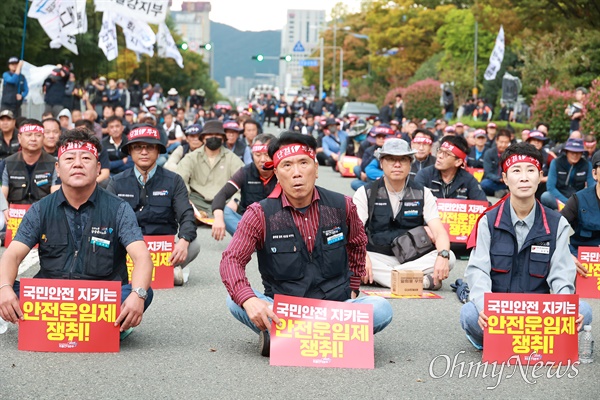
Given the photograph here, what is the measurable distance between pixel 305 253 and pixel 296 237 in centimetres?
13

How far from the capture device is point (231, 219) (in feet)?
43.8

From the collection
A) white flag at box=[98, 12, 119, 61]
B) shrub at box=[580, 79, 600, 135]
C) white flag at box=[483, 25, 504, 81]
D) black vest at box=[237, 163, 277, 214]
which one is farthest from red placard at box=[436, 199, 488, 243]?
white flag at box=[483, 25, 504, 81]

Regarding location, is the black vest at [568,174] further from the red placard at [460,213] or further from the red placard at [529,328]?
the red placard at [529,328]

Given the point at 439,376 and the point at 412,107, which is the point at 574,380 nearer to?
the point at 439,376

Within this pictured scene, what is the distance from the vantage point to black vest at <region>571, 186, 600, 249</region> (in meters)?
10.3

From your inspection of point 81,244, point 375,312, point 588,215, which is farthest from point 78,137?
point 588,215

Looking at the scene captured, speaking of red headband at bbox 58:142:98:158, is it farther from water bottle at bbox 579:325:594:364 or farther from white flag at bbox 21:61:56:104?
white flag at bbox 21:61:56:104

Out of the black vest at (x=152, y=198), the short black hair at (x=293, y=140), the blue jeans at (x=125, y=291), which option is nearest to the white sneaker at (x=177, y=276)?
the black vest at (x=152, y=198)

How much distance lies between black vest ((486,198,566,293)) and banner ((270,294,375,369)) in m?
1.08

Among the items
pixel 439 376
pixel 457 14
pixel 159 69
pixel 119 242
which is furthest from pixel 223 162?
pixel 159 69

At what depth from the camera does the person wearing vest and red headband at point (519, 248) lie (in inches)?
286

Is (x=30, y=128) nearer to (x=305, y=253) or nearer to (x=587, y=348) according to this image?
(x=305, y=253)

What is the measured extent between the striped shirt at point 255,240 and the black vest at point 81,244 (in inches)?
37.3

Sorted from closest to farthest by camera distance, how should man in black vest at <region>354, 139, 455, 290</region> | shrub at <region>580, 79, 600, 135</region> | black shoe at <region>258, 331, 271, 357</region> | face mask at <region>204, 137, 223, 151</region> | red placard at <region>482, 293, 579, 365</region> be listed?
red placard at <region>482, 293, 579, 365</region> < black shoe at <region>258, 331, 271, 357</region> < man in black vest at <region>354, 139, 455, 290</region> < face mask at <region>204, 137, 223, 151</region> < shrub at <region>580, 79, 600, 135</region>
